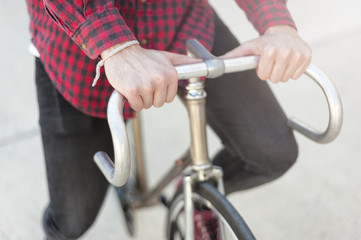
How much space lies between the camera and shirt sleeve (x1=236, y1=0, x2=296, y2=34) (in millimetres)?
1066

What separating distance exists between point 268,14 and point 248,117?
34 centimetres

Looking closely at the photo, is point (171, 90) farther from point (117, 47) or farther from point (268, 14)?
point (268, 14)

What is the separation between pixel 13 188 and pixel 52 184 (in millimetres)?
1049

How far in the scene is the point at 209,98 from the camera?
1.33 m

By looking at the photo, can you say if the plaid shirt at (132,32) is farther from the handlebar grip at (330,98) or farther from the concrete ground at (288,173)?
the concrete ground at (288,173)

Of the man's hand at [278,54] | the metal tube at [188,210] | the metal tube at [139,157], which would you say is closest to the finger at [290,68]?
the man's hand at [278,54]

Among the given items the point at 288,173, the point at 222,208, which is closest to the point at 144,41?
the point at 222,208

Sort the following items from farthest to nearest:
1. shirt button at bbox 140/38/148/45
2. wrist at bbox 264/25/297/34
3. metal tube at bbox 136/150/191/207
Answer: metal tube at bbox 136/150/191/207 → shirt button at bbox 140/38/148/45 → wrist at bbox 264/25/297/34

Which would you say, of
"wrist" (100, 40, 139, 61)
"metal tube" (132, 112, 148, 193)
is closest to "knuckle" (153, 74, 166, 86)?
"wrist" (100, 40, 139, 61)

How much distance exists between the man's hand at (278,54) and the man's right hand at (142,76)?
0.16m

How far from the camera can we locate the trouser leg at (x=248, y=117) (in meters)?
1.31

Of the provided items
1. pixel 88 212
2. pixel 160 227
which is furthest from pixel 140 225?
pixel 88 212

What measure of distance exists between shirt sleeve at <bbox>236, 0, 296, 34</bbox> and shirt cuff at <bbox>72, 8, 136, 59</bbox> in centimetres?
35

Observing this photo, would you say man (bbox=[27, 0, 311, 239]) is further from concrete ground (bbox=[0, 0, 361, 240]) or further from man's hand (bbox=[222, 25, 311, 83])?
concrete ground (bbox=[0, 0, 361, 240])
